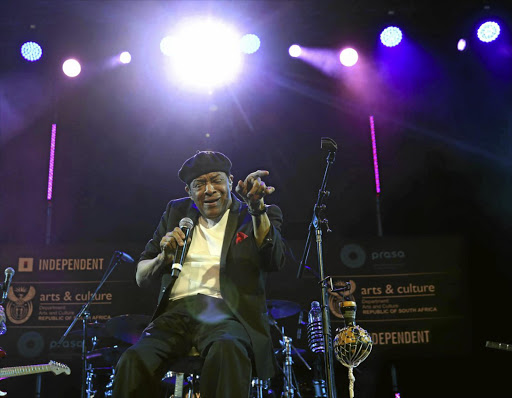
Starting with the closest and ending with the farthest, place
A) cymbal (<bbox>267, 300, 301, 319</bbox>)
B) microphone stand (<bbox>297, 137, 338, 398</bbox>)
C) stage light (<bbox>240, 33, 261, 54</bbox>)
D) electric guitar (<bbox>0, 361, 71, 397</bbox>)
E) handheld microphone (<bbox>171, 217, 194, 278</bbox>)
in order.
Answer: handheld microphone (<bbox>171, 217, 194, 278</bbox>)
microphone stand (<bbox>297, 137, 338, 398</bbox>)
electric guitar (<bbox>0, 361, 71, 397</bbox>)
cymbal (<bbox>267, 300, 301, 319</bbox>)
stage light (<bbox>240, 33, 261, 54</bbox>)

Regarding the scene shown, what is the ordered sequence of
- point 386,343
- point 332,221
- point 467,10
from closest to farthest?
1. point 386,343
2. point 467,10
3. point 332,221

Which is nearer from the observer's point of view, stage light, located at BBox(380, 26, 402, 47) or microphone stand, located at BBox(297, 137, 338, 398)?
microphone stand, located at BBox(297, 137, 338, 398)

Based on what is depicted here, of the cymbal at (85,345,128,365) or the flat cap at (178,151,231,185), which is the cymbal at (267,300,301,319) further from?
the flat cap at (178,151,231,185)

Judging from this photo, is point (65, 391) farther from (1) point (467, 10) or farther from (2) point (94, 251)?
(1) point (467, 10)

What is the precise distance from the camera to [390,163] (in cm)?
740

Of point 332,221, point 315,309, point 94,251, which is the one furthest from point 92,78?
point 315,309

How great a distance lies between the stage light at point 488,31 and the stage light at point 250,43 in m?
2.80

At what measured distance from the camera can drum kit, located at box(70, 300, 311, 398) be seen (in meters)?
4.77

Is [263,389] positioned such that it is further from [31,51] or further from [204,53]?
[31,51]

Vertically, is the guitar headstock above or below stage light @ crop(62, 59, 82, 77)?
below

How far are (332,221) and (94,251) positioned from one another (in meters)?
3.06

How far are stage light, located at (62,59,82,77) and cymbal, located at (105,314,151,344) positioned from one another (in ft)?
12.8

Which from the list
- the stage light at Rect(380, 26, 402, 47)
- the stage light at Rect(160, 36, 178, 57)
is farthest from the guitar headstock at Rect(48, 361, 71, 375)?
the stage light at Rect(380, 26, 402, 47)

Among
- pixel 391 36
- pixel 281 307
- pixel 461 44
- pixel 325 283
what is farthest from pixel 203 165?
pixel 461 44
